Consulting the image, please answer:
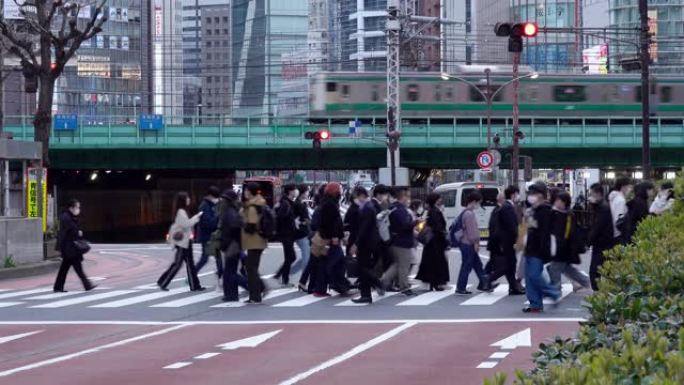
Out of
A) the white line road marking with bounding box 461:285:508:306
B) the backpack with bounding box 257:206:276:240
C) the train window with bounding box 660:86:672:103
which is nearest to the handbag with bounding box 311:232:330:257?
the backpack with bounding box 257:206:276:240

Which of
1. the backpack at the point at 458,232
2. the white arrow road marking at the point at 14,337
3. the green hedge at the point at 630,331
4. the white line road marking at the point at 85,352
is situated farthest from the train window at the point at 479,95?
the green hedge at the point at 630,331

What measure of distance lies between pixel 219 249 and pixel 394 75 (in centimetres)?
3041

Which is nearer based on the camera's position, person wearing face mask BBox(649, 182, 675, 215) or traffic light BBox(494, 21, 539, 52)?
person wearing face mask BBox(649, 182, 675, 215)

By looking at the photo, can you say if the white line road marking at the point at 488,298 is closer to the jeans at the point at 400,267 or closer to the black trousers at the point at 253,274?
the jeans at the point at 400,267

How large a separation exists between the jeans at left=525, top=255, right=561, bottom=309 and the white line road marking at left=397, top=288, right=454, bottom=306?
2113mm

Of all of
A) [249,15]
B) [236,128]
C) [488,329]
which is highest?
[249,15]

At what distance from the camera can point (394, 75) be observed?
49094 millimetres

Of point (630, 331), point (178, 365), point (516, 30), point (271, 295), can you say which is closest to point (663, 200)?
point (271, 295)

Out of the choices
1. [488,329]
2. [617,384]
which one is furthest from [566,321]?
[617,384]

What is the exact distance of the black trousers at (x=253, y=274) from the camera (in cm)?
1808

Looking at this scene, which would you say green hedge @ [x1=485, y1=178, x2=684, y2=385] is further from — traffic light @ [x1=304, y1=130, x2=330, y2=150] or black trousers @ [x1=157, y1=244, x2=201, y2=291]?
traffic light @ [x1=304, y1=130, x2=330, y2=150]

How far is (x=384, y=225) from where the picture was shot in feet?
63.4

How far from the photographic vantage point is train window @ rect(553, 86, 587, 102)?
A: 5969cm

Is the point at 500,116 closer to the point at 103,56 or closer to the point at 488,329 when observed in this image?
the point at 488,329
